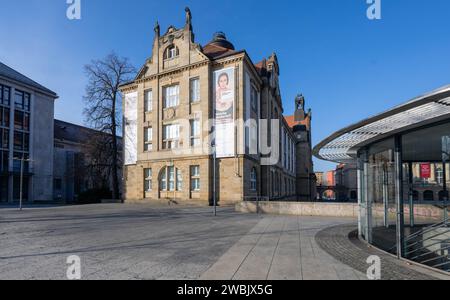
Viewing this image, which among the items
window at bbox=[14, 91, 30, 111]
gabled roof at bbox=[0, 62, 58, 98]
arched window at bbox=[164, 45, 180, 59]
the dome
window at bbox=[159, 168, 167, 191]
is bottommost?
window at bbox=[159, 168, 167, 191]

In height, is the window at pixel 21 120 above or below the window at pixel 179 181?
above

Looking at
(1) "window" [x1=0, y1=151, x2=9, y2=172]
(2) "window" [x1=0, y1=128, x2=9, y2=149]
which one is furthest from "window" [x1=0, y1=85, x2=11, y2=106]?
(1) "window" [x1=0, y1=151, x2=9, y2=172]

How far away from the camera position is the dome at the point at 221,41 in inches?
1587

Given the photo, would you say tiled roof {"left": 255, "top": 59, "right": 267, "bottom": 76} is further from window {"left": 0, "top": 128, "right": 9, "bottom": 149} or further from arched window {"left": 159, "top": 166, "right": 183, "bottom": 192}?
window {"left": 0, "top": 128, "right": 9, "bottom": 149}

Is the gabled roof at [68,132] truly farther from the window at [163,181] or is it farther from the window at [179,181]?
the window at [179,181]

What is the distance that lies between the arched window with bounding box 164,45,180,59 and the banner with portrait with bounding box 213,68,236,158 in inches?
236

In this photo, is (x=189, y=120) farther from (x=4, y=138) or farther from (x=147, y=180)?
(x=4, y=138)

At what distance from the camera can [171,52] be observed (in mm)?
32406

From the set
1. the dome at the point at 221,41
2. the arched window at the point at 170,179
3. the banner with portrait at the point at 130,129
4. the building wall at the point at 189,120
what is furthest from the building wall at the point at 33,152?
the dome at the point at 221,41

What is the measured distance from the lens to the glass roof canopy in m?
4.89

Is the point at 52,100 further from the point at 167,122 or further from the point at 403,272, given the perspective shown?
the point at 403,272

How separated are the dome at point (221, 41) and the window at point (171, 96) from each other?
11604 millimetres

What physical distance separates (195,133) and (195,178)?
4.63m

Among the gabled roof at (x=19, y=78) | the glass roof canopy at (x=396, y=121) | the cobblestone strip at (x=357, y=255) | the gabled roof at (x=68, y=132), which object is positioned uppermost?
the gabled roof at (x=19, y=78)
